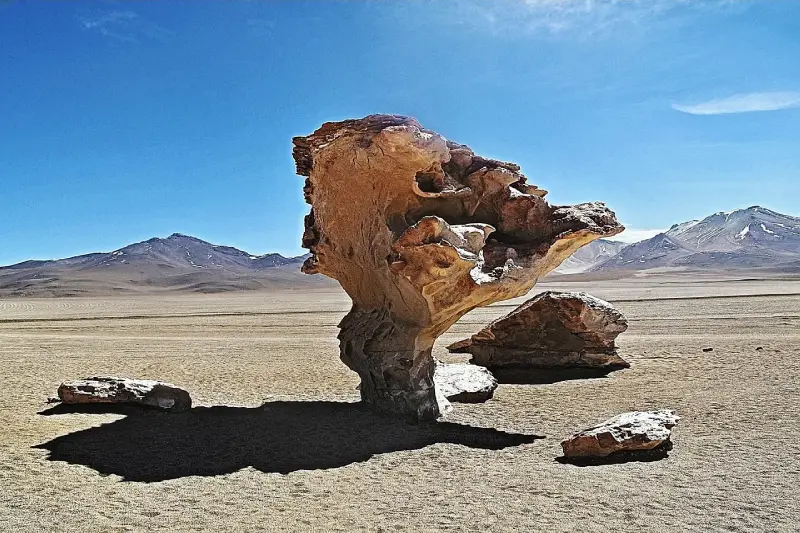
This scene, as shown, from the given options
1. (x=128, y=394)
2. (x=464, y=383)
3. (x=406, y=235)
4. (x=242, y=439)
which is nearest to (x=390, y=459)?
(x=242, y=439)

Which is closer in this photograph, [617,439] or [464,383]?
[617,439]

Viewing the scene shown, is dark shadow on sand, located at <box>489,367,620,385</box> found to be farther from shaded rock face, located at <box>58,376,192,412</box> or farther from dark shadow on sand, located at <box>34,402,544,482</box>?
shaded rock face, located at <box>58,376,192,412</box>

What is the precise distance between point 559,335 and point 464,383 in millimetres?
3911

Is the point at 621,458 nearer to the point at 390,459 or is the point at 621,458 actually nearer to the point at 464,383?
the point at 390,459

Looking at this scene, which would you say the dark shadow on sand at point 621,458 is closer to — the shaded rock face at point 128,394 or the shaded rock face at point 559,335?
the shaded rock face at point 128,394

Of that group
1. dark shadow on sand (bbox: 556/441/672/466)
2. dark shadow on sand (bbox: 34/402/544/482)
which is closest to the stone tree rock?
dark shadow on sand (bbox: 34/402/544/482)

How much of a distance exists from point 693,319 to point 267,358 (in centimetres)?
1860

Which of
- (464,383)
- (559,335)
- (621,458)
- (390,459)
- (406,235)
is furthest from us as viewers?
(559,335)

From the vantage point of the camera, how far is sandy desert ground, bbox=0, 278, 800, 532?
609 centimetres

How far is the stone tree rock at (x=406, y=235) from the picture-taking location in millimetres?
9266

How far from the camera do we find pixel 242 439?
901 centimetres

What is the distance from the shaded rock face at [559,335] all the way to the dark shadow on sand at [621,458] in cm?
694

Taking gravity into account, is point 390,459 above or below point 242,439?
below

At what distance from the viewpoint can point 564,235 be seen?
988cm
